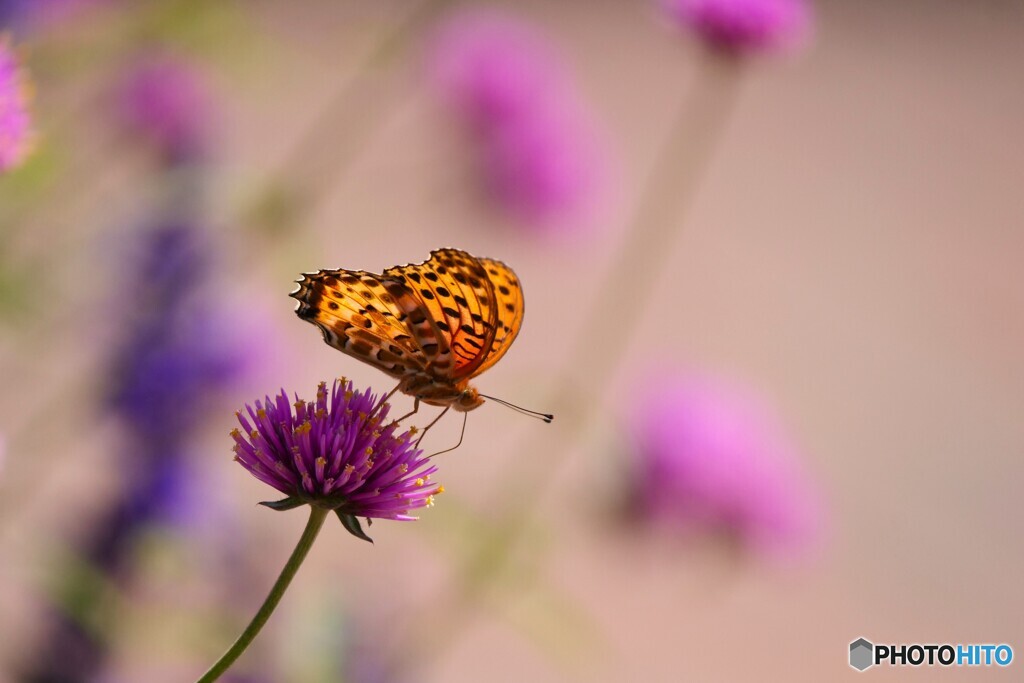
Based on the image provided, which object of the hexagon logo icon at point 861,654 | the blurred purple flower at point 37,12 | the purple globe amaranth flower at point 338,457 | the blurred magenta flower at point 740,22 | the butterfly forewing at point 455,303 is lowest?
the purple globe amaranth flower at point 338,457

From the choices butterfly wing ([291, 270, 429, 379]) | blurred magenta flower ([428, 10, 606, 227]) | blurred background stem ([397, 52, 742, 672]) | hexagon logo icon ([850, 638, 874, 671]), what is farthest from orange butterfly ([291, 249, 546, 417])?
hexagon logo icon ([850, 638, 874, 671])

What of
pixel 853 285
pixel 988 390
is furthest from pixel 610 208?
pixel 853 285

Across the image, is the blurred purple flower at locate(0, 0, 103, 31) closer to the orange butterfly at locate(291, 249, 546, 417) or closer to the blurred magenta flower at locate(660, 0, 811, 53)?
the orange butterfly at locate(291, 249, 546, 417)

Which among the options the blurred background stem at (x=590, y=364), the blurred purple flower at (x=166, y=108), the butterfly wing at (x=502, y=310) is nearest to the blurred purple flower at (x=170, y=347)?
the blurred purple flower at (x=166, y=108)

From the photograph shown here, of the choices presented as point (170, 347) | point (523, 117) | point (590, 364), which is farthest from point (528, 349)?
point (170, 347)

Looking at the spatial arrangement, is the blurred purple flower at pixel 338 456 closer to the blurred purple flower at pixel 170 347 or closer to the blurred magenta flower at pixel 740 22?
the blurred purple flower at pixel 170 347

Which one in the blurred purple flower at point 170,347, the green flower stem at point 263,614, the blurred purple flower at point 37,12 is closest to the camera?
the green flower stem at point 263,614
